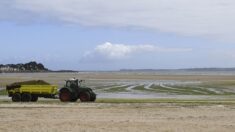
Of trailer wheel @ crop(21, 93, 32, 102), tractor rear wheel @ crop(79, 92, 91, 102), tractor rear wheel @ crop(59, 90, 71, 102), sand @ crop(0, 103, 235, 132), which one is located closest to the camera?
sand @ crop(0, 103, 235, 132)

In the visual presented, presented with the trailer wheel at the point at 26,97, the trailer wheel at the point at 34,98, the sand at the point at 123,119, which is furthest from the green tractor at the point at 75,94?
the sand at the point at 123,119

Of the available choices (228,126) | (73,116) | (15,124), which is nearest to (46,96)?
(73,116)

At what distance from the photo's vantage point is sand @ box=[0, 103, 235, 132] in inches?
699

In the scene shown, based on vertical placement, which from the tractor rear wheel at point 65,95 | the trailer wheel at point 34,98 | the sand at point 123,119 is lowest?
the sand at point 123,119

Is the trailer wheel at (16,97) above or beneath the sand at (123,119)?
above

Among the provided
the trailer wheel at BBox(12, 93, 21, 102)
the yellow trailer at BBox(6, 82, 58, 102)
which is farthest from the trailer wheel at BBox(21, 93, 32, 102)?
the trailer wheel at BBox(12, 93, 21, 102)

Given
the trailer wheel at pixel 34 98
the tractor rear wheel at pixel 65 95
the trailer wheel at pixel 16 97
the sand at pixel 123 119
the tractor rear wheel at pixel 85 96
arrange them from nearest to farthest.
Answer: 1. the sand at pixel 123 119
2. the tractor rear wheel at pixel 85 96
3. the tractor rear wheel at pixel 65 95
4. the trailer wheel at pixel 16 97
5. the trailer wheel at pixel 34 98

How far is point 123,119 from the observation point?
2078 cm

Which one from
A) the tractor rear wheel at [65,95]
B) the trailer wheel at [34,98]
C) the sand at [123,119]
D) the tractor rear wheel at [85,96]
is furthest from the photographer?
the trailer wheel at [34,98]

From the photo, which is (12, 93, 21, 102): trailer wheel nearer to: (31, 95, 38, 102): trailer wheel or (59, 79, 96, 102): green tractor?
(31, 95, 38, 102): trailer wheel

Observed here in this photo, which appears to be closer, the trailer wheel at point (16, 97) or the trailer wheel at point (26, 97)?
the trailer wheel at point (26, 97)

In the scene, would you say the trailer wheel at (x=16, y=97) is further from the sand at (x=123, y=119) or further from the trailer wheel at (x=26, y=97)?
the sand at (x=123, y=119)

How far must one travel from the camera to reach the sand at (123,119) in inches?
699

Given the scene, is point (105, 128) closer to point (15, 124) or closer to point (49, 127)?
point (49, 127)
